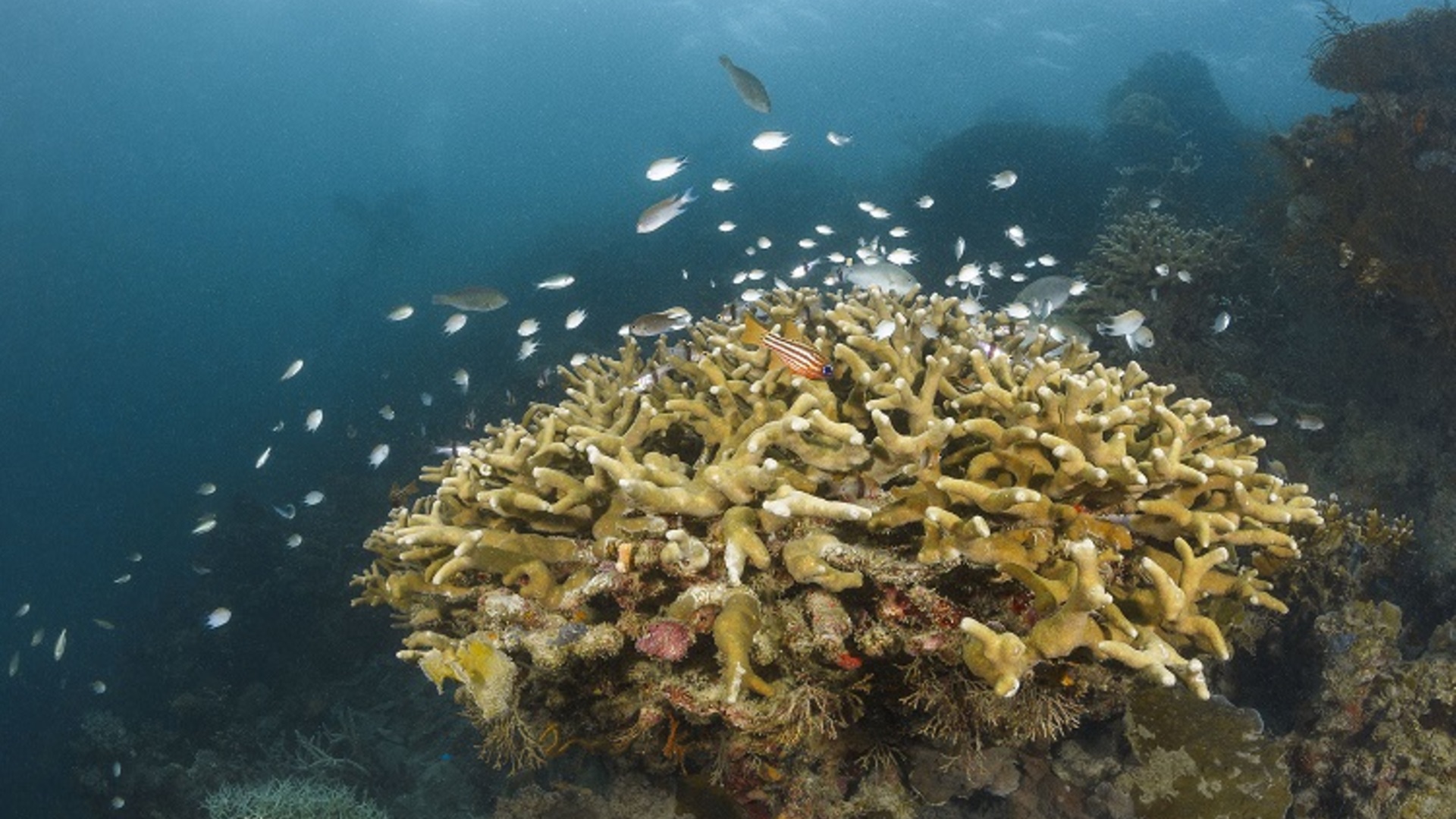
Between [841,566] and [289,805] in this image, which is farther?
[289,805]

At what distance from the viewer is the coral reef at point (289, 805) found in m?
7.29

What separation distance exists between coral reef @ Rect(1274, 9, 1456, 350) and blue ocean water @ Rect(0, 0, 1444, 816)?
7.60 ft

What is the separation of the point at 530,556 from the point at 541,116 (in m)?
136

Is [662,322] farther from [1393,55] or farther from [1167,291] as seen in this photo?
[1393,55]

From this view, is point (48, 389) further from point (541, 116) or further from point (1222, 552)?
point (1222, 552)

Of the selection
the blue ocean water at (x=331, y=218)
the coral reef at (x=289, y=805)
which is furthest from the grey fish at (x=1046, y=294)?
the coral reef at (x=289, y=805)

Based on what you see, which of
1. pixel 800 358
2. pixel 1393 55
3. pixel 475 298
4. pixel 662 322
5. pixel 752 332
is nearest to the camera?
pixel 800 358

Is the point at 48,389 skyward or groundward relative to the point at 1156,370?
groundward

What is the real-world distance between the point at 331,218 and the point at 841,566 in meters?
135

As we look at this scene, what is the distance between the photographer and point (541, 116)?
125m

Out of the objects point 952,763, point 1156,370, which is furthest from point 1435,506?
point 952,763

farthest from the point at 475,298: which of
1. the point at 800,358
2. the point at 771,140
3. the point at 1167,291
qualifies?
the point at 1167,291

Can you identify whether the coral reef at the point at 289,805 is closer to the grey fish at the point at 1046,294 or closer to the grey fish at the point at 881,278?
the grey fish at the point at 881,278

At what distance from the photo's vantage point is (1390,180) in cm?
931
